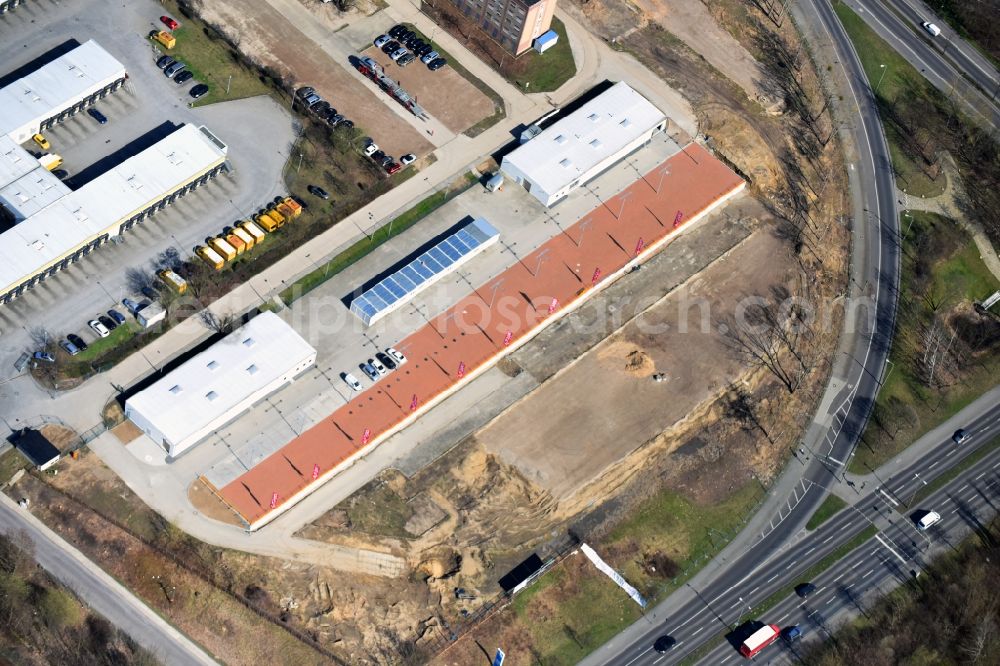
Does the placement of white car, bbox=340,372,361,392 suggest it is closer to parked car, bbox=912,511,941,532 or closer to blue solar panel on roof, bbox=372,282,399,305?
blue solar panel on roof, bbox=372,282,399,305

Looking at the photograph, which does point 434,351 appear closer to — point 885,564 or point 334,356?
point 334,356

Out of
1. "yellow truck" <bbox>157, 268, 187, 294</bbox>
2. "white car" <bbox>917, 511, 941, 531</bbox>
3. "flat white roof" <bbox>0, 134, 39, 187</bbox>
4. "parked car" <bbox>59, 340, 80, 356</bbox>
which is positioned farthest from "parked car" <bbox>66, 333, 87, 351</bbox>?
"white car" <bbox>917, 511, 941, 531</bbox>

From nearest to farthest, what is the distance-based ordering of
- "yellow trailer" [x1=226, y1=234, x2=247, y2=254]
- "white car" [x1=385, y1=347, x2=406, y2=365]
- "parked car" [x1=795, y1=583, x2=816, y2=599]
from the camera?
"parked car" [x1=795, y1=583, x2=816, y2=599]
"white car" [x1=385, y1=347, x2=406, y2=365]
"yellow trailer" [x1=226, y1=234, x2=247, y2=254]

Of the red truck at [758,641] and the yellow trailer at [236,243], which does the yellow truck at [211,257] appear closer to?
the yellow trailer at [236,243]

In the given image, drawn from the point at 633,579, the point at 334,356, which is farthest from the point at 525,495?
the point at 334,356

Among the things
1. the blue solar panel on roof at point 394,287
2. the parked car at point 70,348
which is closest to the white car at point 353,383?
the blue solar panel on roof at point 394,287

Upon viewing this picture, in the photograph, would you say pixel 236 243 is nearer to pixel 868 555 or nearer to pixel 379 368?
pixel 379 368
